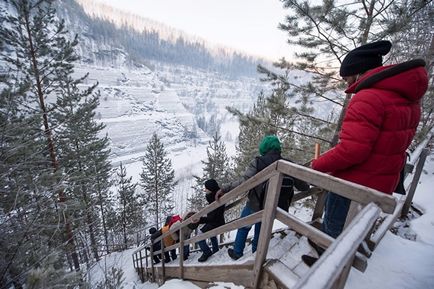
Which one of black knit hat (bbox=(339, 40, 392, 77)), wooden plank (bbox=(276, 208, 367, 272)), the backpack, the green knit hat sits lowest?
the backpack

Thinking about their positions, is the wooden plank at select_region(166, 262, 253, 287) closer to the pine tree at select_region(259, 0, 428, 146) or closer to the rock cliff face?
the pine tree at select_region(259, 0, 428, 146)

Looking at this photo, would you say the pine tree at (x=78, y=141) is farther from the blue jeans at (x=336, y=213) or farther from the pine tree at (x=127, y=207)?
the blue jeans at (x=336, y=213)

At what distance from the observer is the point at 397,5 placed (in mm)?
4758

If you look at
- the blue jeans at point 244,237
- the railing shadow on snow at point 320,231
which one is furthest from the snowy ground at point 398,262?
the railing shadow on snow at point 320,231

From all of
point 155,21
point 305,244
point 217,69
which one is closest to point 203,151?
point 305,244

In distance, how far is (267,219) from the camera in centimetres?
197

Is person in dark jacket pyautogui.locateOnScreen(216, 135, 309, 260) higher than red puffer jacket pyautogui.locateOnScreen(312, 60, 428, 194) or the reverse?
the reverse

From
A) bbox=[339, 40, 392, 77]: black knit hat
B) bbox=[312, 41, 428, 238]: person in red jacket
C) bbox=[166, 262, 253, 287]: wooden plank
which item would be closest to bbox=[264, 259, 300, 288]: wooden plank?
bbox=[166, 262, 253, 287]: wooden plank

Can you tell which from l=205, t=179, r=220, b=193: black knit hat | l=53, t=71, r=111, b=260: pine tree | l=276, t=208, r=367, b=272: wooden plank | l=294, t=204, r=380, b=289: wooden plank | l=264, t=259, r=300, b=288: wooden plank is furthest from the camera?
l=53, t=71, r=111, b=260: pine tree

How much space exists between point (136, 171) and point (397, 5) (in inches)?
2174

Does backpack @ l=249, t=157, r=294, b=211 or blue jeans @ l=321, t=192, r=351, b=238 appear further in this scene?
backpack @ l=249, t=157, r=294, b=211

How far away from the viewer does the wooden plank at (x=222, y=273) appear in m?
2.50

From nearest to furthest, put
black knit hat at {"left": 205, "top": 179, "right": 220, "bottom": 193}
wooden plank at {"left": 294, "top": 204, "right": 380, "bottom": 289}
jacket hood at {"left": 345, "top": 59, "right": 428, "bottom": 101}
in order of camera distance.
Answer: wooden plank at {"left": 294, "top": 204, "right": 380, "bottom": 289} < jacket hood at {"left": 345, "top": 59, "right": 428, "bottom": 101} < black knit hat at {"left": 205, "top": 179, "right": 220, "bottom": 193}

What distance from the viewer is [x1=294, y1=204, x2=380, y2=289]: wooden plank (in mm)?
723
